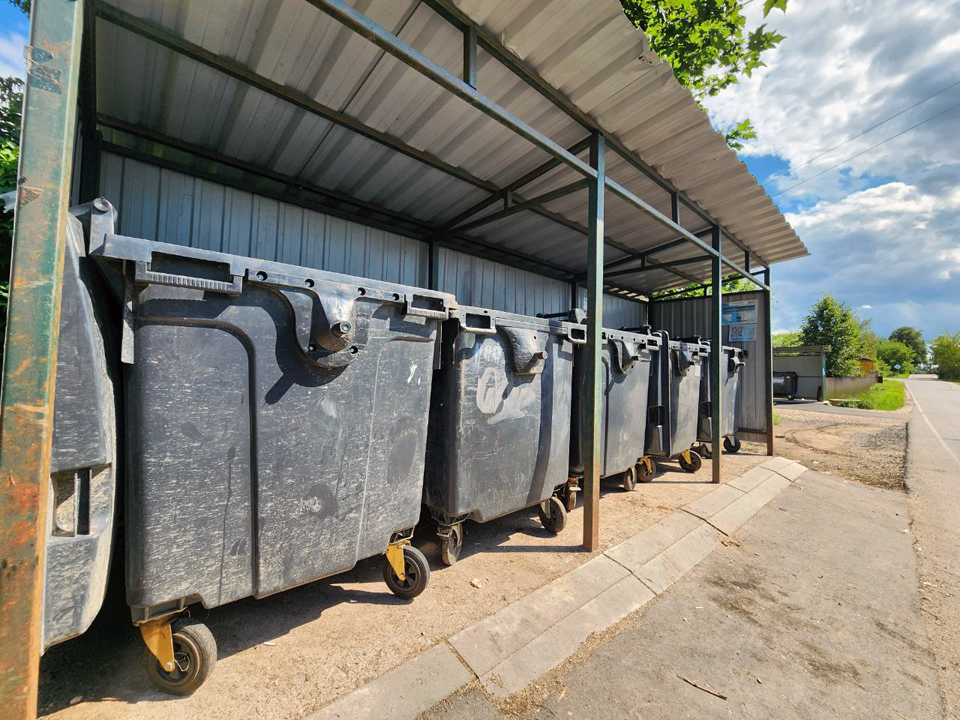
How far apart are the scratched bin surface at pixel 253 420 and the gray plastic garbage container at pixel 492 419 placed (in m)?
0.37

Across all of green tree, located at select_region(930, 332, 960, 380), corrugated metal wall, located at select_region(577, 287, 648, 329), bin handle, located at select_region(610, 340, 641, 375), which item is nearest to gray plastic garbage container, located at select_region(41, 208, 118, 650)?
bin handle, located at select_region(610, 340, 641, 375)

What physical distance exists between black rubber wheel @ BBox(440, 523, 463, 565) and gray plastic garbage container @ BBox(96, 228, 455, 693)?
1.95 feet

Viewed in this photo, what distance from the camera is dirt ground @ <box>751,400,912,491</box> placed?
6.09m

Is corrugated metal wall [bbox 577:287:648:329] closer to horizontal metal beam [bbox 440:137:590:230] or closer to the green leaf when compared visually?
horizontal metal beam [bbox 440:137:590:230]

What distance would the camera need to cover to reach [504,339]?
268 cm

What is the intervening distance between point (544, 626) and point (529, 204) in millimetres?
3314

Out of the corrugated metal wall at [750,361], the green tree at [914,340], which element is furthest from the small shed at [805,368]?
the green tree at [914,340]

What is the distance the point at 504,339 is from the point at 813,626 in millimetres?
2560

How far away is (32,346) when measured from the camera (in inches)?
43.4

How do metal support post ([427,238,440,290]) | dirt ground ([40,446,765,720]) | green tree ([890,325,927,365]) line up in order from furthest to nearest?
green tree ([890,325,927,365])
metal support post ([427,238,440,290])
dirt ground ([40,446,765,720])

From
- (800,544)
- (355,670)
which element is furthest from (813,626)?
(355,670)

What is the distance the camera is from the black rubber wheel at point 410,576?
7.38 feet

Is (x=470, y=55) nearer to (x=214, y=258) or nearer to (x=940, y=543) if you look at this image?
(x=214, y=258)

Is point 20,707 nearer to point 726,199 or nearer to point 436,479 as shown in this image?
point 436,479
